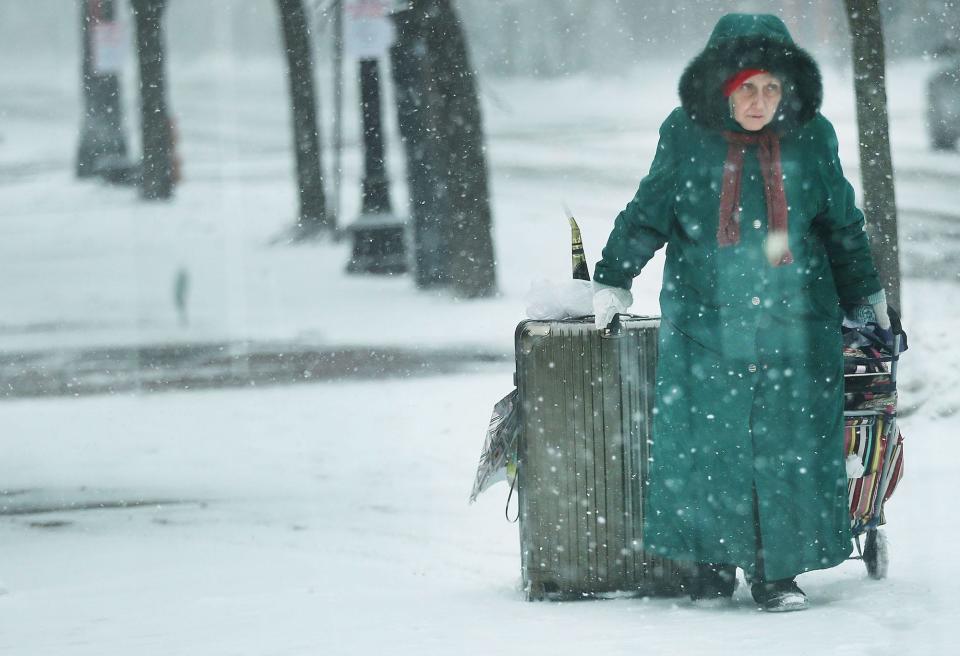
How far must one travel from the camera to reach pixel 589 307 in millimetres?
4500

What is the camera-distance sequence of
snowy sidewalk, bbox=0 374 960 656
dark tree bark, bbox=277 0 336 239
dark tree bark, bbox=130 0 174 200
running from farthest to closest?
dark tree bark, bbox=130 0 174 200, dark tree bark, bbox=277 0 336 239, snowy sidewalk, bbox=0 374 960 656

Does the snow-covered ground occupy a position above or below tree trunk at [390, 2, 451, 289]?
below

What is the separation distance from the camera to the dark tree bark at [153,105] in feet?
64.1

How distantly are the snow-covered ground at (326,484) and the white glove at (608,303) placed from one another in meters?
0.83

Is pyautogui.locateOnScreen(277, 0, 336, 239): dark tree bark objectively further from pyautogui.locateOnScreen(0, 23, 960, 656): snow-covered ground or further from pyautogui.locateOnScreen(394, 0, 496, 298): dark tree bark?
pyautogui.locateOnScreen(394, 0, 496, 298): dark tree bark

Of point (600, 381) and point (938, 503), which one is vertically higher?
point (600, 381)

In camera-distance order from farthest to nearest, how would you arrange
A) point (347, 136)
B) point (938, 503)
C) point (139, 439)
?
point (347, 136)
point (139, 439)
point (938, 503)

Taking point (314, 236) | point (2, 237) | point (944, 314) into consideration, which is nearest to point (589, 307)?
point (944, 314)

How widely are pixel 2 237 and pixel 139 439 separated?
42.3ft

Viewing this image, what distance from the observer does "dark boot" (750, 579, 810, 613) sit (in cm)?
422

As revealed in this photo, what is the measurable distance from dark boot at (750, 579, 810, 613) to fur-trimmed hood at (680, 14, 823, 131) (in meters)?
1.28

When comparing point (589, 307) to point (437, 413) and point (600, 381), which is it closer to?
point (600, 381)

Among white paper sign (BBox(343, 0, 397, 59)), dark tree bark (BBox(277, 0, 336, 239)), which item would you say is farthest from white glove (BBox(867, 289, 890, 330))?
dark tree bark (BBox(277, 0, 336, 239))

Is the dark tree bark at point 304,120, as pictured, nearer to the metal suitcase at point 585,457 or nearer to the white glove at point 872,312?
the metal suitcase at point 585,457
